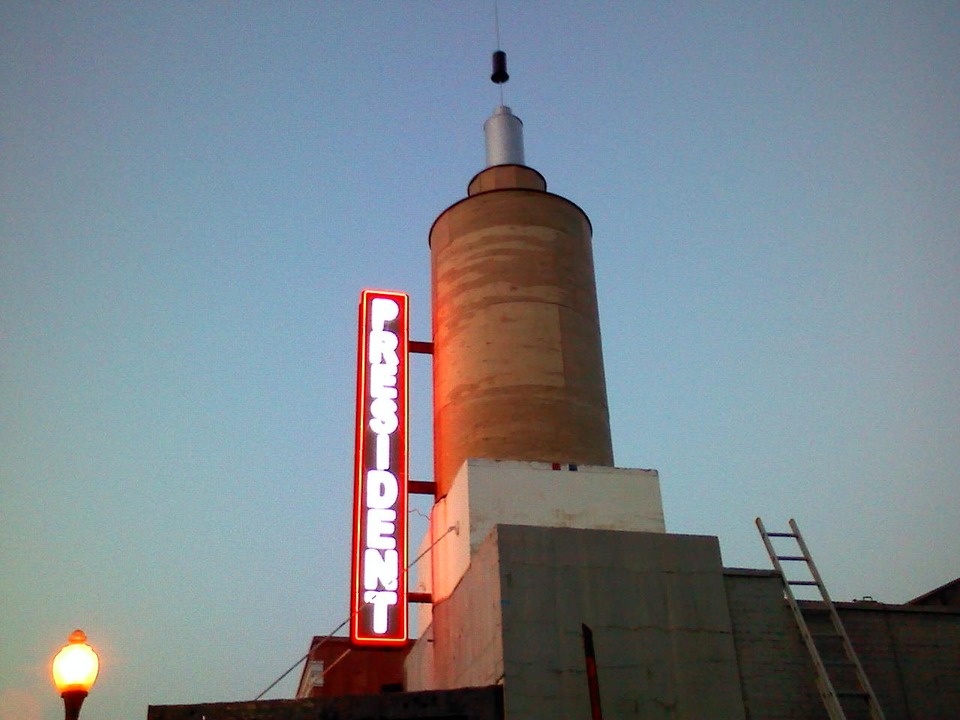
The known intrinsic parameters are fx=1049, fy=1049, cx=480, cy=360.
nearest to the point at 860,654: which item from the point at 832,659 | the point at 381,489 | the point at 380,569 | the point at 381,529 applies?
the point at 832,659

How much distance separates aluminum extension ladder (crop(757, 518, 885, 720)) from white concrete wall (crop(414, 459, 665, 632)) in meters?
3.47

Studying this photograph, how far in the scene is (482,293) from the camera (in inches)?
939

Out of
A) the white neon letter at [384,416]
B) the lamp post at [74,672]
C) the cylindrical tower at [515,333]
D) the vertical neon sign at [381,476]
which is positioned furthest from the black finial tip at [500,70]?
the lamp post at [74,672]

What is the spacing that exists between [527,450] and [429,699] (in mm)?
7273

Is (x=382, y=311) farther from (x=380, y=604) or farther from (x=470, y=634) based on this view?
(x=470, y=634)

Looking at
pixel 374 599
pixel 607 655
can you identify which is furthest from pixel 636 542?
pixel 374 599

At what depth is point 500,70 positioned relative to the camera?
94.3ft

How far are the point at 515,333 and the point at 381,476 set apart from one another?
4.46 meters

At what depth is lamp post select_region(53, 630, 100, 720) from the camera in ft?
34.4

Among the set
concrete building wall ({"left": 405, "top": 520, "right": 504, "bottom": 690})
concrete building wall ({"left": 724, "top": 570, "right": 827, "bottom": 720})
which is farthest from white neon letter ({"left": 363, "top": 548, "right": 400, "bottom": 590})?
concrete building wall ({"left": 724, "top": 570, "right": 827, "bottom": 720})

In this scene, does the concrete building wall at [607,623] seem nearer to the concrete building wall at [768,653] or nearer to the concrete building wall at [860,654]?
the concrete building wall at [768,653]

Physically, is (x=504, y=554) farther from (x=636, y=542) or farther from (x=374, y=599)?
(x=374, y=599)

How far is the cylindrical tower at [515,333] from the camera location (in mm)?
22359

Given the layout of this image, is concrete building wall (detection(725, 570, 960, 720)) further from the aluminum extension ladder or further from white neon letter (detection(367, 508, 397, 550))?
white neon letter (detection(367, 508, 397, 550))
